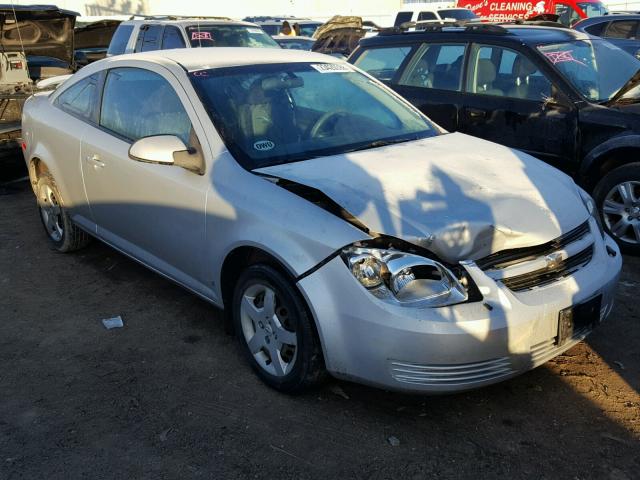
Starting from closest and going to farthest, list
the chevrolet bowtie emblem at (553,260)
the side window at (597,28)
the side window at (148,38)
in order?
the chevrolet bowtie emblem at (553,260)
the side window at (148,38)
the side window at (597,28)

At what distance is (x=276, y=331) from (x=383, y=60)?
4413mm

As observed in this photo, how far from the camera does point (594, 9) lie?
1961 cm

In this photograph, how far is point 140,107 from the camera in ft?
14.1

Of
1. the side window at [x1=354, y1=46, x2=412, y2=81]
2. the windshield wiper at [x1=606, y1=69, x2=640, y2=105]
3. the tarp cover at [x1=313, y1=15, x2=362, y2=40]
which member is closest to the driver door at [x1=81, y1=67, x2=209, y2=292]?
the side window at [x1=354, y1=46, x2=412, y2=81]

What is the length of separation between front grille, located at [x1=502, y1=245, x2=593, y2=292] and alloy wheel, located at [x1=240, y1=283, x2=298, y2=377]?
3.39ft

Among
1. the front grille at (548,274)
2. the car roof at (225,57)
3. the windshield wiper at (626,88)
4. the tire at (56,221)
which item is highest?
the car roof at (225,57)

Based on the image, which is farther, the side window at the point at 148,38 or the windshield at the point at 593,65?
the side window at the point at 148,38

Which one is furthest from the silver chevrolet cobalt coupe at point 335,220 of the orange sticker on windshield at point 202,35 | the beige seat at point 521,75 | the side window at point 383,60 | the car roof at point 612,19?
the car roof at point 612,19

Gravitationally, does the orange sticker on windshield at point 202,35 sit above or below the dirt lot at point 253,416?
above

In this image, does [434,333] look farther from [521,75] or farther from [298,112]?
[521,75]

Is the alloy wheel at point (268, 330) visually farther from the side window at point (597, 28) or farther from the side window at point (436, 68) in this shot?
the side window at point (597, 28)

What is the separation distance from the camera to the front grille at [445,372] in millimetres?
2854

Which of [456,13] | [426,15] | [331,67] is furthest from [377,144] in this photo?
[426,15]

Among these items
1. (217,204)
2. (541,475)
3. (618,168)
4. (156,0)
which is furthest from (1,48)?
(156,0)
